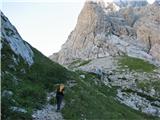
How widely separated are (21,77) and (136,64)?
99.0m

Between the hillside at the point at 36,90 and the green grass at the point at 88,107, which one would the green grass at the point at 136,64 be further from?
the green grass at the point at 88,107

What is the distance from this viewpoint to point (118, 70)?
124562mm

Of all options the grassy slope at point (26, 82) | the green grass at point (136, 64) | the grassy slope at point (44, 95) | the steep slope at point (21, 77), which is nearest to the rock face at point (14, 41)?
the steep slope at point (21, 77)

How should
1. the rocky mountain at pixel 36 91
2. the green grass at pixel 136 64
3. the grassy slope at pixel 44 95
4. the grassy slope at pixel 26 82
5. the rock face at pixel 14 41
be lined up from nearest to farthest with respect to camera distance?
1. the grassy slope at pixel 26 82
2. the rocky mountain at pixel 36 91
3. the grassy slope at pixel 44 95
4. the rock face at pixel 14 41
5. the green grass at pixel 136 64

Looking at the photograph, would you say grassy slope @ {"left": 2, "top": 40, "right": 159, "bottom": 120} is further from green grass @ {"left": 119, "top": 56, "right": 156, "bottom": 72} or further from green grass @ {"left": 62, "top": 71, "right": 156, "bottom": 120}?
green grass @ {"left": 119, "top": 56, "right": 156, "bottom": 72}

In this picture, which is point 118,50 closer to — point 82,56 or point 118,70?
point 82,56

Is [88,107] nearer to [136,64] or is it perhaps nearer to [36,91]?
[36,91]

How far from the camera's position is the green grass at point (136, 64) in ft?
439

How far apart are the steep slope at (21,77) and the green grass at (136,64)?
256 ft

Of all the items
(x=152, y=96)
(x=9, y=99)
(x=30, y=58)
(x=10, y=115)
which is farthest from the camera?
(x=152, y=96)

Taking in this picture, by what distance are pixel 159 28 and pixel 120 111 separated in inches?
5838

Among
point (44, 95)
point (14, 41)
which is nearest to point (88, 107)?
point (44, 95)

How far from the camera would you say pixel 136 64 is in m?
142

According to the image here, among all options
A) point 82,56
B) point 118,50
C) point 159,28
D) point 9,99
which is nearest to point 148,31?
point 159,28
